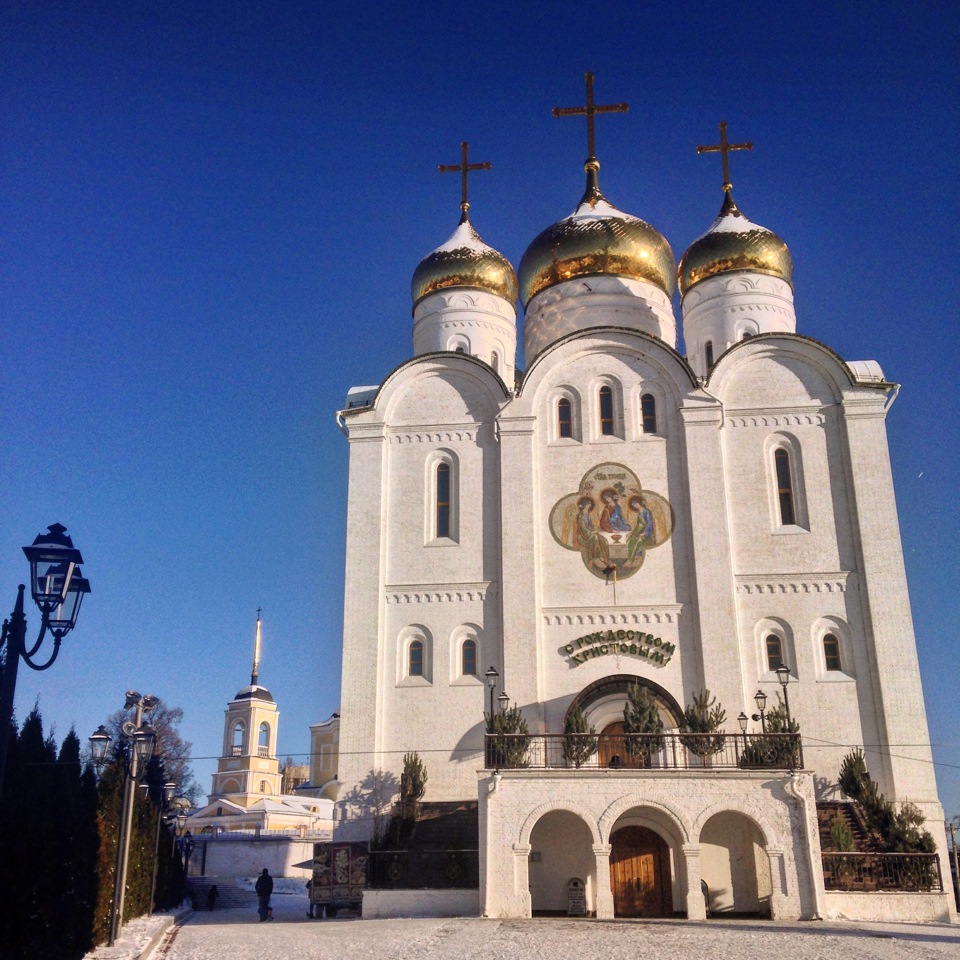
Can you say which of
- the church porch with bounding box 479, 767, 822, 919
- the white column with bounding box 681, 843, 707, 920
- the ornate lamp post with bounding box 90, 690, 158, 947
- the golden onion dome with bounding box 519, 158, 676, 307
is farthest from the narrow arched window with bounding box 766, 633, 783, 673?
the ornate lamp post with bounding box 90, 690, 158, 947

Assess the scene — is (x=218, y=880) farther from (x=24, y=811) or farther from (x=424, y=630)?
(x=24, y=811)

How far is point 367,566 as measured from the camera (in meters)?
21.5

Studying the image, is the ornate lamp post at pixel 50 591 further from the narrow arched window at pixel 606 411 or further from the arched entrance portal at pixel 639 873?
the narrow arched window at pixel 606 411

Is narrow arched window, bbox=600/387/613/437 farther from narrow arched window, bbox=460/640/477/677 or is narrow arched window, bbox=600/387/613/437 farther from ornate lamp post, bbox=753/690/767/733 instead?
ornate lamp post, bbox=753/690/767/733

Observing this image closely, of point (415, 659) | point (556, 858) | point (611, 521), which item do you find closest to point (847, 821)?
point (556, 858)

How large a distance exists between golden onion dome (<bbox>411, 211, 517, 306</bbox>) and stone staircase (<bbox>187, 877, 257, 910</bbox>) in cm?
1529

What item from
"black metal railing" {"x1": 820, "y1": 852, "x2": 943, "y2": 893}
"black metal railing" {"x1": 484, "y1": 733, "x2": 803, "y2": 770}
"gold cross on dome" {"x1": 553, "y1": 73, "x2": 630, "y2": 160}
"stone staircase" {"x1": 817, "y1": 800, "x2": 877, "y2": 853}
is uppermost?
"gold cross on dome" {"x1": 553, "y1": 73, "x2": 630, "y2": 160}

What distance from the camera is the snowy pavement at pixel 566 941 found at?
11.7 metres

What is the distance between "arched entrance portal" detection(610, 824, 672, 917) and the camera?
17.3 metres

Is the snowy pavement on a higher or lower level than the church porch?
lower

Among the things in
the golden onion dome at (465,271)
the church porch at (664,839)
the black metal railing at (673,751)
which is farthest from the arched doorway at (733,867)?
the golden onion dome at (465,271)

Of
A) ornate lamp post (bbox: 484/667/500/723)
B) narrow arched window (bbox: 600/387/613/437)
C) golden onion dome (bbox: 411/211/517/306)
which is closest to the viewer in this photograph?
ornate lamp post (bbox: 484/667/500/723)

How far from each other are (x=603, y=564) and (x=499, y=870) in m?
6.82

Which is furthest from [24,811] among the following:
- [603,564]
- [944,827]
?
[944,827]
